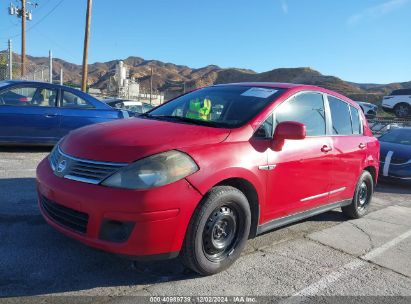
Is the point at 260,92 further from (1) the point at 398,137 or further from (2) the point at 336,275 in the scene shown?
(1) the point at 398,137

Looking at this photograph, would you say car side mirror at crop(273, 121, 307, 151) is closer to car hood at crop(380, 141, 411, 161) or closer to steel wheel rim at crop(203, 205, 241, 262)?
steel wheel rim at crop(203, 205, 241, 262)

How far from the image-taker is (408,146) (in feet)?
31.2

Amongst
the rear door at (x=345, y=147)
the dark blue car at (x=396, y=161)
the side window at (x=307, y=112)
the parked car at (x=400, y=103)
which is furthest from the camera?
the parked car at (x=400, y=103)

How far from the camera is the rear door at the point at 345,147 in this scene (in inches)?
199

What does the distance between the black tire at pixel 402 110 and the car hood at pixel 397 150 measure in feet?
52.1

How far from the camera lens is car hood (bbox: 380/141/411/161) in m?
9.10

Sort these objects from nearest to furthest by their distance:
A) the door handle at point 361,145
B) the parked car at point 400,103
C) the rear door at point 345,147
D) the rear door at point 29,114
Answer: the rear door at point 345,147
the door handle at point 361,145
the rear door at point 29,114
the parked car at point 400,103

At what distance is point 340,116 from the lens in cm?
542


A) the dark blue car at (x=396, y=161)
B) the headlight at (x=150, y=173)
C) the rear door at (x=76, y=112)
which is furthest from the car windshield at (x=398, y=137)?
the headlight at (x=150, y=173)

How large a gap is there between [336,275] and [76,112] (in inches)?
255

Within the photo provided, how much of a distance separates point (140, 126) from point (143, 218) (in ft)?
3.47

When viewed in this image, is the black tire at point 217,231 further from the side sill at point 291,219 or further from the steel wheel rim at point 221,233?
the side sill at point 291,219

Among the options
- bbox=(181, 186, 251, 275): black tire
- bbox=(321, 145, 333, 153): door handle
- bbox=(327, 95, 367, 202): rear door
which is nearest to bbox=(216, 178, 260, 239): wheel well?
bbox=(181, 186, 251, 275): black tire

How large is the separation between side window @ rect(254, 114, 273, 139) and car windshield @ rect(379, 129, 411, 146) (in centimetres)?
701
